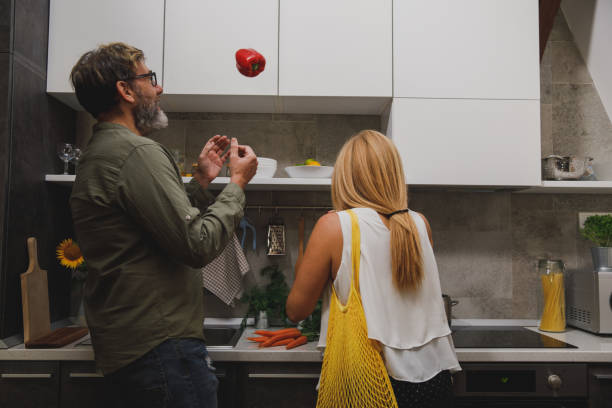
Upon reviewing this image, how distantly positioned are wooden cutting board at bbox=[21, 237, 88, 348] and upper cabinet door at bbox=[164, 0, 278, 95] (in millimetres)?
890

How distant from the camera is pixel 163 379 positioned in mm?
1088

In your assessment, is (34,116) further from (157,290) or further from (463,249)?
(463,249)

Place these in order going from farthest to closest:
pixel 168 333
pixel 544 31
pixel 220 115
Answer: pixel 220 115
pixel 544 31
pixel 168 333

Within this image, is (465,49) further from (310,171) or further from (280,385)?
(280,385)

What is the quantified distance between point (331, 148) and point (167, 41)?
35.6 inches

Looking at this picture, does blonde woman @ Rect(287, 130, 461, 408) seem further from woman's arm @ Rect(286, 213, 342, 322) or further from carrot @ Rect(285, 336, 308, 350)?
carrot @ Rect(285, 336, 308, 350)

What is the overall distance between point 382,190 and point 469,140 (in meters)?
0.88

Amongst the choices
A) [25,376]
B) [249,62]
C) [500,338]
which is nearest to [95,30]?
[249,62]

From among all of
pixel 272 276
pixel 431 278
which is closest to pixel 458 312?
pixel 272 276

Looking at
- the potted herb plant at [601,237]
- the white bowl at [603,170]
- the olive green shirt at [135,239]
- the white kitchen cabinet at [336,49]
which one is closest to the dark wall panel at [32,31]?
the olive green shirt at [135,239]

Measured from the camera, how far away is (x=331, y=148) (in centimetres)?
221

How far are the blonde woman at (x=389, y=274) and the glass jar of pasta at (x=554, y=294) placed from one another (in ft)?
3.29

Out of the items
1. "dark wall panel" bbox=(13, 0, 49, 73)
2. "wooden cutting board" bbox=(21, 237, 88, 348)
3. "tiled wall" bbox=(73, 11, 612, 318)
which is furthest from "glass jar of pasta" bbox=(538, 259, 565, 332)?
"dark wall panel" bbox=(13, 0, 49, 73)

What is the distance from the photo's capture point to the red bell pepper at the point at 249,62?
1.67 metres
